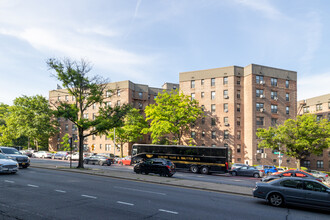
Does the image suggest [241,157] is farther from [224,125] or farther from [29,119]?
[29,119]

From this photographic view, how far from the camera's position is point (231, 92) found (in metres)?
52.6

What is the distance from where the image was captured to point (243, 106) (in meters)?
53.0

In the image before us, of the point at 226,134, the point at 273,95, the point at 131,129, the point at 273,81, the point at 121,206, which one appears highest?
the point at 273,81

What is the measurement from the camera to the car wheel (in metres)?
11.6

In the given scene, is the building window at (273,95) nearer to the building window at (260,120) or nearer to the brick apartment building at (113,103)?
the building window at (260,120)

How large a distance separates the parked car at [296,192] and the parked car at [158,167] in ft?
38.0

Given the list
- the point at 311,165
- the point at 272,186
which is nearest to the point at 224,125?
the point at 311,165

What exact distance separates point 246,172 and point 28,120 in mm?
57067

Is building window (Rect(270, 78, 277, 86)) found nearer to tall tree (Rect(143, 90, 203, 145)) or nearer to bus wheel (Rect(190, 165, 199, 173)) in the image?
tall tree (Rect(143, 90, 203, 145))

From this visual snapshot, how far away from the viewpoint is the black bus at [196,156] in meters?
30.9

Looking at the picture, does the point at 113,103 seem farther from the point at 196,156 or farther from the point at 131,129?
the point at 196,156

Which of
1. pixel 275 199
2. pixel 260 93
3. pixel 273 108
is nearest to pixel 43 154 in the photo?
pixel 260 93

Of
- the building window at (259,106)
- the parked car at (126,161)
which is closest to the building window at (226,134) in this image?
the building window at (259,106)

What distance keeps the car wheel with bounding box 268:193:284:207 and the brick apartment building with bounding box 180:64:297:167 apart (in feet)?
129
